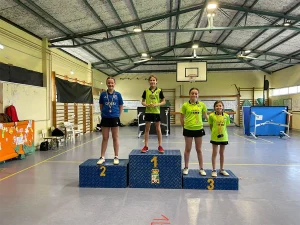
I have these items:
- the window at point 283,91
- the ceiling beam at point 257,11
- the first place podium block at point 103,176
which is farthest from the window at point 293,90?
the first place podium block at point 103,176

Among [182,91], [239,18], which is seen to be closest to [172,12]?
[239,18]

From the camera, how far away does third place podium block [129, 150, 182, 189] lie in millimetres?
3424

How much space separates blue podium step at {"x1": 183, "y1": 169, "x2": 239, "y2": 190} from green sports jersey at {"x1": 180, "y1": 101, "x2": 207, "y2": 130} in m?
0.78

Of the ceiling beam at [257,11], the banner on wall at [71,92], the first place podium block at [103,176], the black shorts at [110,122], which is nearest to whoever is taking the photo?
the first place podium block at [103,176]

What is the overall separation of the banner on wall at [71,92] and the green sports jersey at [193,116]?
229 inches

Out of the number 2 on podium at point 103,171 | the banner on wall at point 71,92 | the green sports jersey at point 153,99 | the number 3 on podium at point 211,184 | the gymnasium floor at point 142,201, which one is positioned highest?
the banner on wall at point 71,92

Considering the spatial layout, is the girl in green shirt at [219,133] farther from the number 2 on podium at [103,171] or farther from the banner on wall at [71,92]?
the banner on wall at [71,92]

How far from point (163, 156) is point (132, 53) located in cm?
916

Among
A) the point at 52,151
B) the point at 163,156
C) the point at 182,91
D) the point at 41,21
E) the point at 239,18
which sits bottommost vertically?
the point at 52,151

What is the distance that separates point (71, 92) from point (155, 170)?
6.50 metres

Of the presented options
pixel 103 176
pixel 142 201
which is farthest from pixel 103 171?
pixel 142 201

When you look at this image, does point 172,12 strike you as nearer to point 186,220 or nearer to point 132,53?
point 132,53

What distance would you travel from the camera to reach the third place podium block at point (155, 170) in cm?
342

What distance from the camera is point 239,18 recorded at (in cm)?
862
